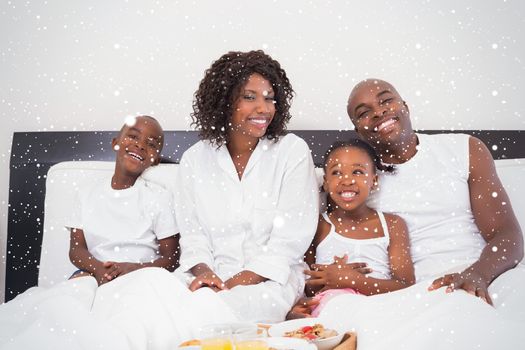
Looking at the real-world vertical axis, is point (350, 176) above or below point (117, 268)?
above

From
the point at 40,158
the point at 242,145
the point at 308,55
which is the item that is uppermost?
the point at 308,55

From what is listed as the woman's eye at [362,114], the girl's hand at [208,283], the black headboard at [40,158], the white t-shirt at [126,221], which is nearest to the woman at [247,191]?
the girl's hand at [208,283]

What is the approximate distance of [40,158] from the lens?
2.32 metres

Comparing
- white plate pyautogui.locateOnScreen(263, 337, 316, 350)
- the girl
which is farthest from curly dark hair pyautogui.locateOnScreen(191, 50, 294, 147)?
white plate pyautogui.locateOnScreen(263, 337, 316, 350)

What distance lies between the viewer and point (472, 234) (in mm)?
1767

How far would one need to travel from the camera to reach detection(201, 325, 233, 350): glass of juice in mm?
1050

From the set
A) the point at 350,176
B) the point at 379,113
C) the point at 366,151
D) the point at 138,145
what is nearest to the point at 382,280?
the point at 350,176

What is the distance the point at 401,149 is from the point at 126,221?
0.98 metres

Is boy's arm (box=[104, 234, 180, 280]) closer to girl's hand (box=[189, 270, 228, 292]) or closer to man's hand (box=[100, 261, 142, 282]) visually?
man's hand (box=[100, 261, 142, 282])

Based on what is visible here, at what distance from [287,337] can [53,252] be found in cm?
Answer: 117

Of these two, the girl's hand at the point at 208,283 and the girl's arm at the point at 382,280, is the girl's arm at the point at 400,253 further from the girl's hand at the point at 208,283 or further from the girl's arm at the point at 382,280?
the girl's hand at the point at 208,283

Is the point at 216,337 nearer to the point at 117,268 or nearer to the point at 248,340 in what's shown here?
the point at 248,340

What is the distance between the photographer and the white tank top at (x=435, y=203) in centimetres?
172

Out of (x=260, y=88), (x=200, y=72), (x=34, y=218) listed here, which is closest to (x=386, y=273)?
(x=260, y=88)
